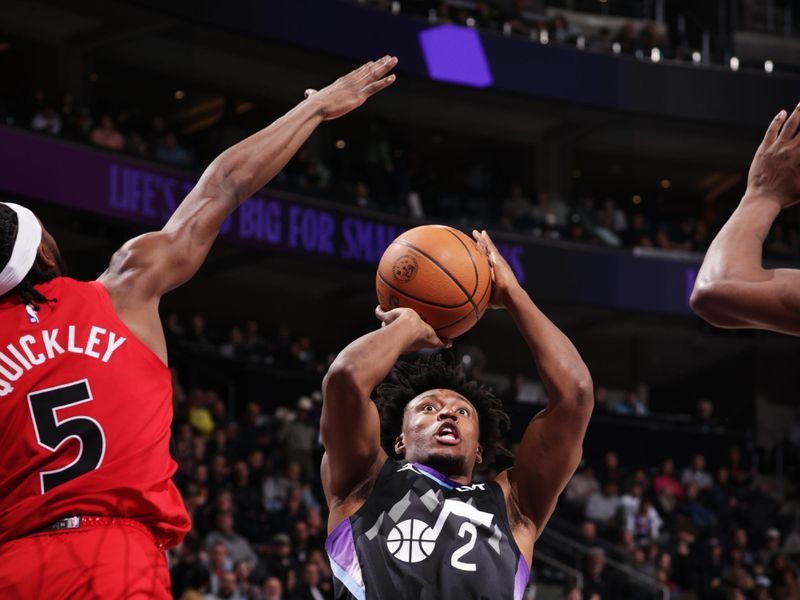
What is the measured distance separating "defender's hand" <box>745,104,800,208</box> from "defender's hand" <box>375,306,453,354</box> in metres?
1.52

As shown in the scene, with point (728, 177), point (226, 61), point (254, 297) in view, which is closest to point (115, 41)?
point (226, 61)

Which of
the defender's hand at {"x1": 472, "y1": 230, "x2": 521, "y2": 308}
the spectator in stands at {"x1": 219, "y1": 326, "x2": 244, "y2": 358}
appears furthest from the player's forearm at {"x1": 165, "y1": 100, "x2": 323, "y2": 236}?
the spectator in stands at {"x1": 219, "y1": 326, "x2": 244, "y2": 358}

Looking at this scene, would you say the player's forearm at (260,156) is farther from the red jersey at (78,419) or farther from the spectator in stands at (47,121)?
the spectator in stands at (47,121)

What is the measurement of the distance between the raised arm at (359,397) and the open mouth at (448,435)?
0.23 m

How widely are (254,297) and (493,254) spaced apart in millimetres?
19169

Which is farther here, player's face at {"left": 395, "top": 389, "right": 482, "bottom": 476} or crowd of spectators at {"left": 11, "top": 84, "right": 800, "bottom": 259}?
crowd of spectators at {"left": 11, "top": 84, "right": 800, "bottom": 259}

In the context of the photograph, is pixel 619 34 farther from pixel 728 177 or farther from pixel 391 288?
pixel 391 288

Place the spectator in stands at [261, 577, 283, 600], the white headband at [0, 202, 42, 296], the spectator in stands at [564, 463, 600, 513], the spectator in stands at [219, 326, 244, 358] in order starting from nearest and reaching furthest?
the white headband at [0, 202, 42, 296] < the spectator in stands at [261, 577, 283, 600] < the spectator in stands at [564, 463, 600, 513] < the spectator in stands at [219, 326, 244, 358]

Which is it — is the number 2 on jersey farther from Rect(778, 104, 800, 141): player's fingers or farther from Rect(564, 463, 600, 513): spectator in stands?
Rect(564, 463, 600, 513): spectator in stands

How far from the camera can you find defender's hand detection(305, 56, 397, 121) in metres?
4.38

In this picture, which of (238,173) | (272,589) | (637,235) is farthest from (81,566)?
(637,235)

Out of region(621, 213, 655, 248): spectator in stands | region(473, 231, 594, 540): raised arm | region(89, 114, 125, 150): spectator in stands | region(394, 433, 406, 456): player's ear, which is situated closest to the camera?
region(473, 231, 594, 540): raised arm

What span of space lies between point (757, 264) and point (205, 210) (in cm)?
162

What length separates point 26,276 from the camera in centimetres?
362
